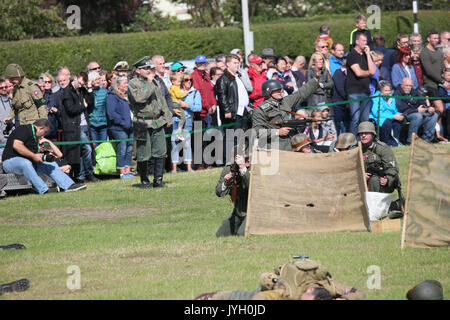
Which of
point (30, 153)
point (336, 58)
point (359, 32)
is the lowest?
point (30, 153)

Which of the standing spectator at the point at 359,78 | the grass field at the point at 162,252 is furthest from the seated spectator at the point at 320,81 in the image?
the grass field at the point at 162,252

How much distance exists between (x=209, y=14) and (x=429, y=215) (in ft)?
119

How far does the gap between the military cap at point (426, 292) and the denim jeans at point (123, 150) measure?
1036 centimetres

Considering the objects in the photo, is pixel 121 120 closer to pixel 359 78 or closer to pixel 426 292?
pixel 359 78

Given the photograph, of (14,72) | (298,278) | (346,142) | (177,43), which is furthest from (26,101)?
(177,43)

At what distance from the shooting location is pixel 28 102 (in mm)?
16500

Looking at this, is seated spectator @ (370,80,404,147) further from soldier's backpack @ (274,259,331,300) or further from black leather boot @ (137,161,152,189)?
soldier's backpack @ (274,259,331,300)

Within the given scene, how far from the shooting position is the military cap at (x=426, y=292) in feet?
25.6

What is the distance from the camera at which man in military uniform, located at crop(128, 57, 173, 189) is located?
15.8 metres

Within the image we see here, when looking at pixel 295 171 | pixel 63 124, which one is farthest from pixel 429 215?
pixel 63 124

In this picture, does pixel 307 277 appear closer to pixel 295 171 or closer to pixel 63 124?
pixel 295 171

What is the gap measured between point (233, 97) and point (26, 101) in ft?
14.1

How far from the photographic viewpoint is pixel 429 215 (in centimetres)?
1042

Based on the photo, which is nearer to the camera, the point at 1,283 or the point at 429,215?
the point at 1,283
